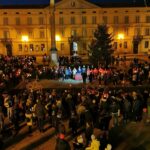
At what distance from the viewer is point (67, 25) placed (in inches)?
2542

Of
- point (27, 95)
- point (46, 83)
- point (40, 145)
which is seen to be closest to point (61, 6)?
point (46, 83)

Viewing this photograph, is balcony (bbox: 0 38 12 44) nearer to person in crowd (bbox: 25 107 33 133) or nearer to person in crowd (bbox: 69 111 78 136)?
person in crowd (bbox: 25 107 33 133)

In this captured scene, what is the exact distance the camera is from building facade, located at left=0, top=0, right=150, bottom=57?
63.9 m

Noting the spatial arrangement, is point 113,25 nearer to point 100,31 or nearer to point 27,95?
point 100,31

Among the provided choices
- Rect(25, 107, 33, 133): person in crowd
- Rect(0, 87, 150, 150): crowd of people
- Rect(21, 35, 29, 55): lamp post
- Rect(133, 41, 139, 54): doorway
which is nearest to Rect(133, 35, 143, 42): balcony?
Rect(133, 41, 139, 54): doorway

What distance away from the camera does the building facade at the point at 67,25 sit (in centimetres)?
6388

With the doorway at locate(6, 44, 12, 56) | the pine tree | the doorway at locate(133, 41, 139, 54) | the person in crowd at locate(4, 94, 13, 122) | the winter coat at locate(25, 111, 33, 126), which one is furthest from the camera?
the doorway at locate(133, 41, 139, 54)

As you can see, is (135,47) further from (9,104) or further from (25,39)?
(9,104)

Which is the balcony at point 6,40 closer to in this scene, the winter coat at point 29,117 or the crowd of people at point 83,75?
the crowd of people at point 83,75

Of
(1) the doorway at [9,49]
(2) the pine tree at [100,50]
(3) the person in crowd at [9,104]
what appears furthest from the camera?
(1) the doorway at [9,49]

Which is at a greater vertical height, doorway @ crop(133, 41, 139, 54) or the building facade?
the building facade

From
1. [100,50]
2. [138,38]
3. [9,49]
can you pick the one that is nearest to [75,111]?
[100,50]

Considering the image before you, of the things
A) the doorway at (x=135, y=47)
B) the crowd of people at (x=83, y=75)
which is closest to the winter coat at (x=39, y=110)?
the crowd of people at (x=83, y=75)

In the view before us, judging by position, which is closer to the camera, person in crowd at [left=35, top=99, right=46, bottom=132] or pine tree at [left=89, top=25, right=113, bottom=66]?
person in crowd at [left=35, top=99, right=46, bottom=132]
